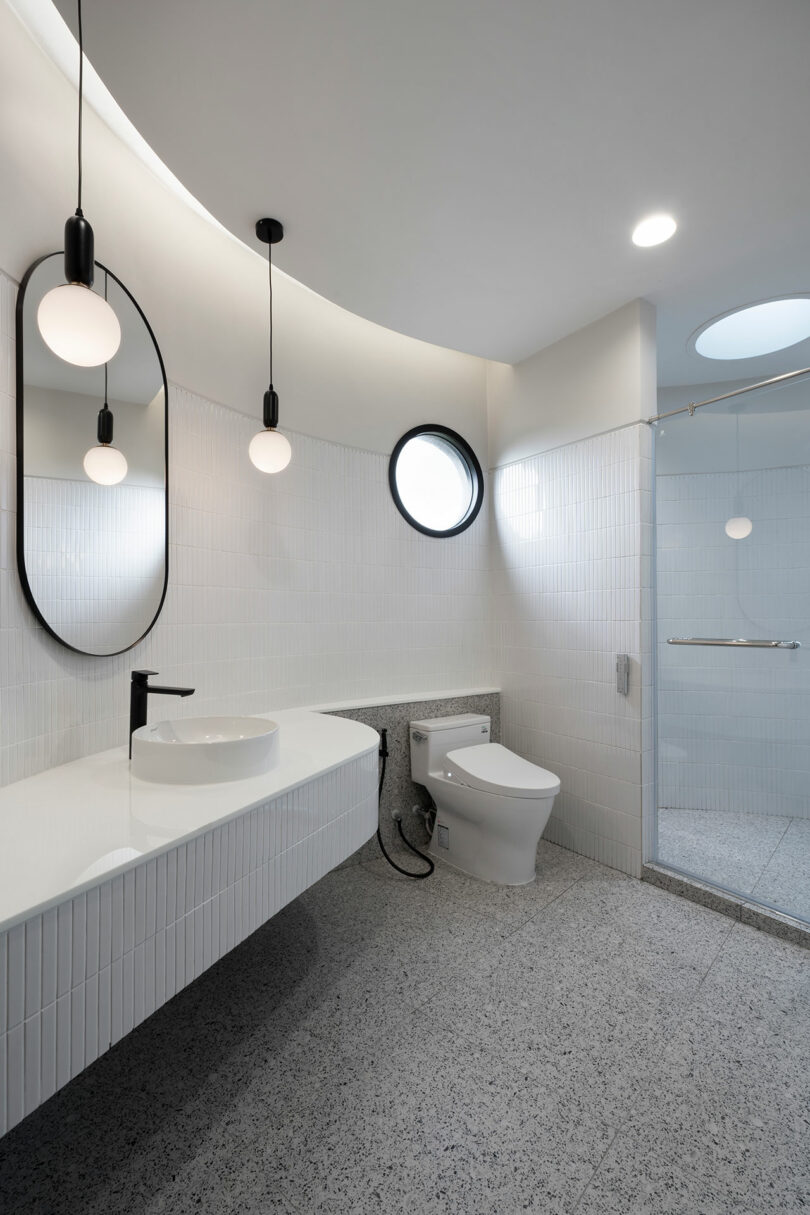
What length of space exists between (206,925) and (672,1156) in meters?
1.08

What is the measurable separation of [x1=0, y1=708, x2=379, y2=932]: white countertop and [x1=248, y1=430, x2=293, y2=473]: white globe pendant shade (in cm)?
98

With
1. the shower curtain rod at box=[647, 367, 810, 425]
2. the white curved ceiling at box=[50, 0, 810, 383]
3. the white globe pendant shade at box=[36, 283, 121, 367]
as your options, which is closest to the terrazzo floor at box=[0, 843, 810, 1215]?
the white globe pendant shade at box=[36, 283, 121, 367]

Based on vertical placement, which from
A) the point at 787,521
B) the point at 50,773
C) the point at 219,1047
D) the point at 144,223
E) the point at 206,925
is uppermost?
the point at 144,223

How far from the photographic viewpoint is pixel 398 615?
2.67 m

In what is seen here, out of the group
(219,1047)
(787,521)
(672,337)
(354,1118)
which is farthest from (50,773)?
(672,337)

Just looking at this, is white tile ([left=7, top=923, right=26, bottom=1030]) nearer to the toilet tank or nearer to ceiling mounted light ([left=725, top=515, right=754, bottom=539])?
the toilet tank

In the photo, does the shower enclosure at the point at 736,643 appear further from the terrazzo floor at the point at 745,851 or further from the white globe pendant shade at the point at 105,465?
the white globe pendant shade at the point at 105,465

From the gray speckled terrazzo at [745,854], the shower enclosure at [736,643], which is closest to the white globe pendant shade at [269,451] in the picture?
the shower enclosure at [736,643]

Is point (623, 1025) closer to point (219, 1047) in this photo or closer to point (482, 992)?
point (482, 992)

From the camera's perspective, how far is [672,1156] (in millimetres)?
1096

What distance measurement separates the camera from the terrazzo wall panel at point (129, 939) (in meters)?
0.69

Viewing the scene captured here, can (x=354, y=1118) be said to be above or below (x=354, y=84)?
below

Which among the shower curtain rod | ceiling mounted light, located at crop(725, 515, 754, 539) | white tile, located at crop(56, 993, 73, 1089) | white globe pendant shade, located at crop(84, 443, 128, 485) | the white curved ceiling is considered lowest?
white tile, located at crop(56, 993, 73, 1089)

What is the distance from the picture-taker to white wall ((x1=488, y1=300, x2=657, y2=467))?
Answer: 2248 mm
